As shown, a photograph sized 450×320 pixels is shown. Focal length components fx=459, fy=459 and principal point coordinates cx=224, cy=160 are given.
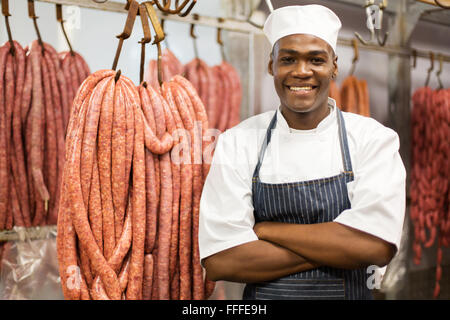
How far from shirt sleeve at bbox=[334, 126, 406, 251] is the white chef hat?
33 centimetres

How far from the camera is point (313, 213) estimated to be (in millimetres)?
1288

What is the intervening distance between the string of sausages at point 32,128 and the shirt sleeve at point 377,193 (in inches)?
39.1

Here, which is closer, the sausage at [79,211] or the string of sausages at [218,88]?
the sausage at [79,211]

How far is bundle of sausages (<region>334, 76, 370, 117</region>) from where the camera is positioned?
1643 mm

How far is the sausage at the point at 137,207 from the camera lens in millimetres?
1396

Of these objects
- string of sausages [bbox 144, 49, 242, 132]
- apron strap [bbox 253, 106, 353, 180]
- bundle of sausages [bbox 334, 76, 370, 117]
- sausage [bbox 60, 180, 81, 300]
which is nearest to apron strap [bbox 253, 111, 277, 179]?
apron strap [bbox 253, 106, 353, 180]

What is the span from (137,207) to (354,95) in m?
0.89

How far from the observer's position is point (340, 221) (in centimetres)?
124

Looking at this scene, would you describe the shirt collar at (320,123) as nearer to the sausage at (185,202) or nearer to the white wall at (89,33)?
the sausage at (185,202)

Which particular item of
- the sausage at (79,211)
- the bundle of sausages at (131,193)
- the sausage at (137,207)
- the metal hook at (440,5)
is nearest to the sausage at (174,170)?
the bundle of sausages at (131,193)

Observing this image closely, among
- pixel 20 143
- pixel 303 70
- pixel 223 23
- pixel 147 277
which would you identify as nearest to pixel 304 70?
pixel 303 70

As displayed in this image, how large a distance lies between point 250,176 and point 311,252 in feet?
0.92
